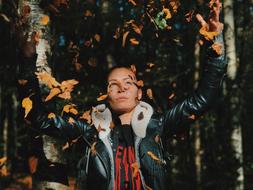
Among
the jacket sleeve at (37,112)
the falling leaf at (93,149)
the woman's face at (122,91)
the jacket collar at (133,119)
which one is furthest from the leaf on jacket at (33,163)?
the woman's face at (122,91)

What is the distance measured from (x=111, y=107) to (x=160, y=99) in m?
9.98

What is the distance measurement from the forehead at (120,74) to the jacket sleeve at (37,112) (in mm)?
573

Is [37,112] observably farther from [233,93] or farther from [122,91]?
[233,93]

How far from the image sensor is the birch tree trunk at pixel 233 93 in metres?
6.81

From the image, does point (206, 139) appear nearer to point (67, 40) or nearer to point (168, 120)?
point (67, 40)

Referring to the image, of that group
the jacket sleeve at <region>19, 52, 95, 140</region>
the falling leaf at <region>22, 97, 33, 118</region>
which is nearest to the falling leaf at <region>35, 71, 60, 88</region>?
the jacket sleeve at <region>19, 52, 95, 140</region>

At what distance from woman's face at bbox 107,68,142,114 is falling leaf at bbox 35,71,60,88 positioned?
0.51m

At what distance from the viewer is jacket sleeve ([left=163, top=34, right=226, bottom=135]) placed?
3.43 metres

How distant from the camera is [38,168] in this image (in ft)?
11.9

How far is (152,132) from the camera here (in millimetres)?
3490

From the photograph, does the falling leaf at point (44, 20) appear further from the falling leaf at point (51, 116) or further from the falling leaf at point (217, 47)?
the falling leaf at point (217, 47)

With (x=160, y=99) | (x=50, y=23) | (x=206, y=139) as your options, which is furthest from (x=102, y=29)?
(x=50, y=23)

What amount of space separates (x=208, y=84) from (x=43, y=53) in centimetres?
155

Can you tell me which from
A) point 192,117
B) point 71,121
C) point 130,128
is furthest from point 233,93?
point 71,121
